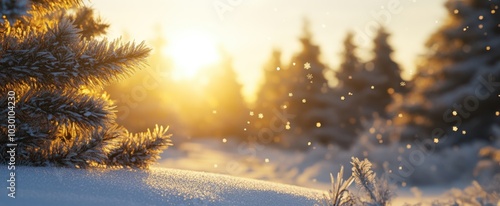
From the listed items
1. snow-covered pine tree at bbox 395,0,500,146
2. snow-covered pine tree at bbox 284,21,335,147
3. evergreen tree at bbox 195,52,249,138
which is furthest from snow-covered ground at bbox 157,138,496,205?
evergreen tree at bbox 195,52,249,138

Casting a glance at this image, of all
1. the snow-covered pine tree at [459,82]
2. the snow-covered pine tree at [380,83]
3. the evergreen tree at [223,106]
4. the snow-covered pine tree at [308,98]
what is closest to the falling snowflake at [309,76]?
the snow-covered pine tree at [308,98]

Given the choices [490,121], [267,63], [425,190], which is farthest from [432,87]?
[267,63]

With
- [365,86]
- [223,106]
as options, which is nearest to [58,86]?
[365,86]

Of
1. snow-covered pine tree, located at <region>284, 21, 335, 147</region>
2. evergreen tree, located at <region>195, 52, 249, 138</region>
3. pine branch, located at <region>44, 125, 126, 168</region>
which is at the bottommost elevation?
pine branch, located at <region>44, 125, 126, 168</region>

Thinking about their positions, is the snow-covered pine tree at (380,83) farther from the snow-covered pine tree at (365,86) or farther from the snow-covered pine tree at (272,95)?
the snow-covered pine tree at (272,95)

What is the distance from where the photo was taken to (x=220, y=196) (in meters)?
3.41

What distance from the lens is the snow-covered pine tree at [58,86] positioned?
3.98m

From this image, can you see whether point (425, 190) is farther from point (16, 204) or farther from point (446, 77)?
point (16, 204)

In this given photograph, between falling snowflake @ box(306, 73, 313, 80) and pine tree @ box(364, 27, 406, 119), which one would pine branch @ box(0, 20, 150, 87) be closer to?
pine tree @ box(364, 27, 406, 119)

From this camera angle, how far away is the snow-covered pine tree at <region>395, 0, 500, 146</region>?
17.0 metres

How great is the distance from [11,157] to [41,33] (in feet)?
3.24

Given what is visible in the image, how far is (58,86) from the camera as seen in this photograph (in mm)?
4148

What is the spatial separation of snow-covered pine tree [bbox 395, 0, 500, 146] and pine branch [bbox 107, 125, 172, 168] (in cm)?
1441

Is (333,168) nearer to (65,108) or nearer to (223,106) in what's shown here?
(65,108)
